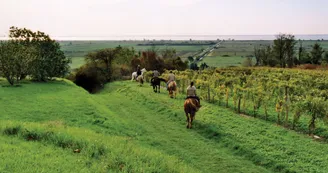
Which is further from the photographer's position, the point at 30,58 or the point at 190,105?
the point at 30,58

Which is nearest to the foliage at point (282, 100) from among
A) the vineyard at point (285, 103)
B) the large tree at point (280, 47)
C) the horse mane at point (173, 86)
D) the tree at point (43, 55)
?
the vineyard at point (285, 103)

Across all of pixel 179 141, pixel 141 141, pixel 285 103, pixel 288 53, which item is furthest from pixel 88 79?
pixel 288 53

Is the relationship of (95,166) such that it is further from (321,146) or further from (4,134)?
(321,146)

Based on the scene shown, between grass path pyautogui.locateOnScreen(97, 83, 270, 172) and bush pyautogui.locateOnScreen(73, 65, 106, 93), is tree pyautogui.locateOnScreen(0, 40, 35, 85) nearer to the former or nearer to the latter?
bush pyautogui.locateOnScreen(73, 65, 106, 93)

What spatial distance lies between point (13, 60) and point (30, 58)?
6.19 feet

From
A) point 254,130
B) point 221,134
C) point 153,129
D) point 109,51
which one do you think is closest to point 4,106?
point 153,129

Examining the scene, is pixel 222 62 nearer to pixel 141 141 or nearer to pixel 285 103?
pixel 285 103

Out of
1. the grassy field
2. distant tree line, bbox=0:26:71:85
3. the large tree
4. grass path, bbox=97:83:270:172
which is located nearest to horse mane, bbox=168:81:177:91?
the grassy field

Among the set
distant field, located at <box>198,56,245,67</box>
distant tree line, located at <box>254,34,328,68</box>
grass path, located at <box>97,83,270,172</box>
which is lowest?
distant field, located at <box>198,56,245,67</box>

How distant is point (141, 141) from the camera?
1142cm

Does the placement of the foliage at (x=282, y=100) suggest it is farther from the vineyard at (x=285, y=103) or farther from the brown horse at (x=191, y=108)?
the brown horse at (x=191, y=108)

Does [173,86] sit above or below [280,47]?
below

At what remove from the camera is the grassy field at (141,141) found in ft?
23.1

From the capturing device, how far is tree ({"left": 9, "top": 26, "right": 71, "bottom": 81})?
28719mm
